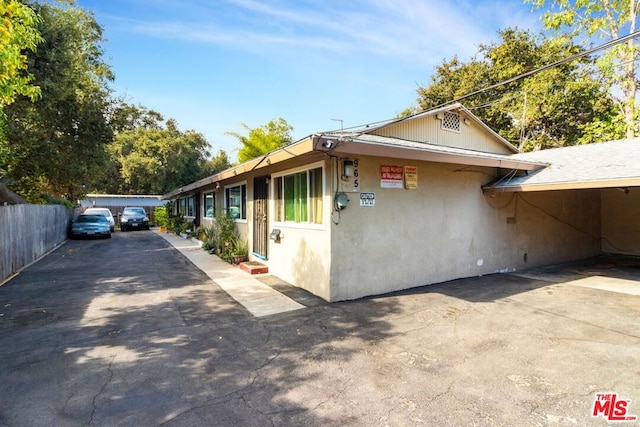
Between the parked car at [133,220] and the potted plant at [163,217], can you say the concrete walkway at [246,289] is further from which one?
the parked car at [133,220]

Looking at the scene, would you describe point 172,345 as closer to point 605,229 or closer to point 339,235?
point 339,235

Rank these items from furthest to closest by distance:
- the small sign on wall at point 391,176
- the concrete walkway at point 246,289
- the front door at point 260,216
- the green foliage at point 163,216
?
the green foliage at point 163,216 < the front door at point 260,216 < the small sign on wall at point 391,176 < the concrete walkway at point 246,289

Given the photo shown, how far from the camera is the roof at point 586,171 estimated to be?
6325mm

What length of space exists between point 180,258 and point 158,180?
2323cm

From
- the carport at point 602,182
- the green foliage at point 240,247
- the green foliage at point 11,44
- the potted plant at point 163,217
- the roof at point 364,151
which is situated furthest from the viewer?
the potted plant at point 163,217

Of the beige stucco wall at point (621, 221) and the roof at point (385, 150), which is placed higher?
the roof at point (385, 150)

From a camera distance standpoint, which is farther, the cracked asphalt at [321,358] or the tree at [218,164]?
the tree at [218,164]

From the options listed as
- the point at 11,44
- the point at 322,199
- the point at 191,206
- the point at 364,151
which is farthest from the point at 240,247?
the point at 191,206

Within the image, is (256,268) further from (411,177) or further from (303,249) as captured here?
(411,177)

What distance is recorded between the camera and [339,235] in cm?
580

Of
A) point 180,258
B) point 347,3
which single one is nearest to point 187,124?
point 180,258

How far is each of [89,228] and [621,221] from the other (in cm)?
2343

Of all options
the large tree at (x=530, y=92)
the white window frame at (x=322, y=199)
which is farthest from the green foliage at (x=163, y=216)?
the large tree at (x=530, y=92)

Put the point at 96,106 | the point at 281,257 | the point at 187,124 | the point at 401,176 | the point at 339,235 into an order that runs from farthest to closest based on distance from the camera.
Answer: the point at 187,124 → the point at 96,106 → the point at 281,257 → the point at 401,176 → the point at 339,235
